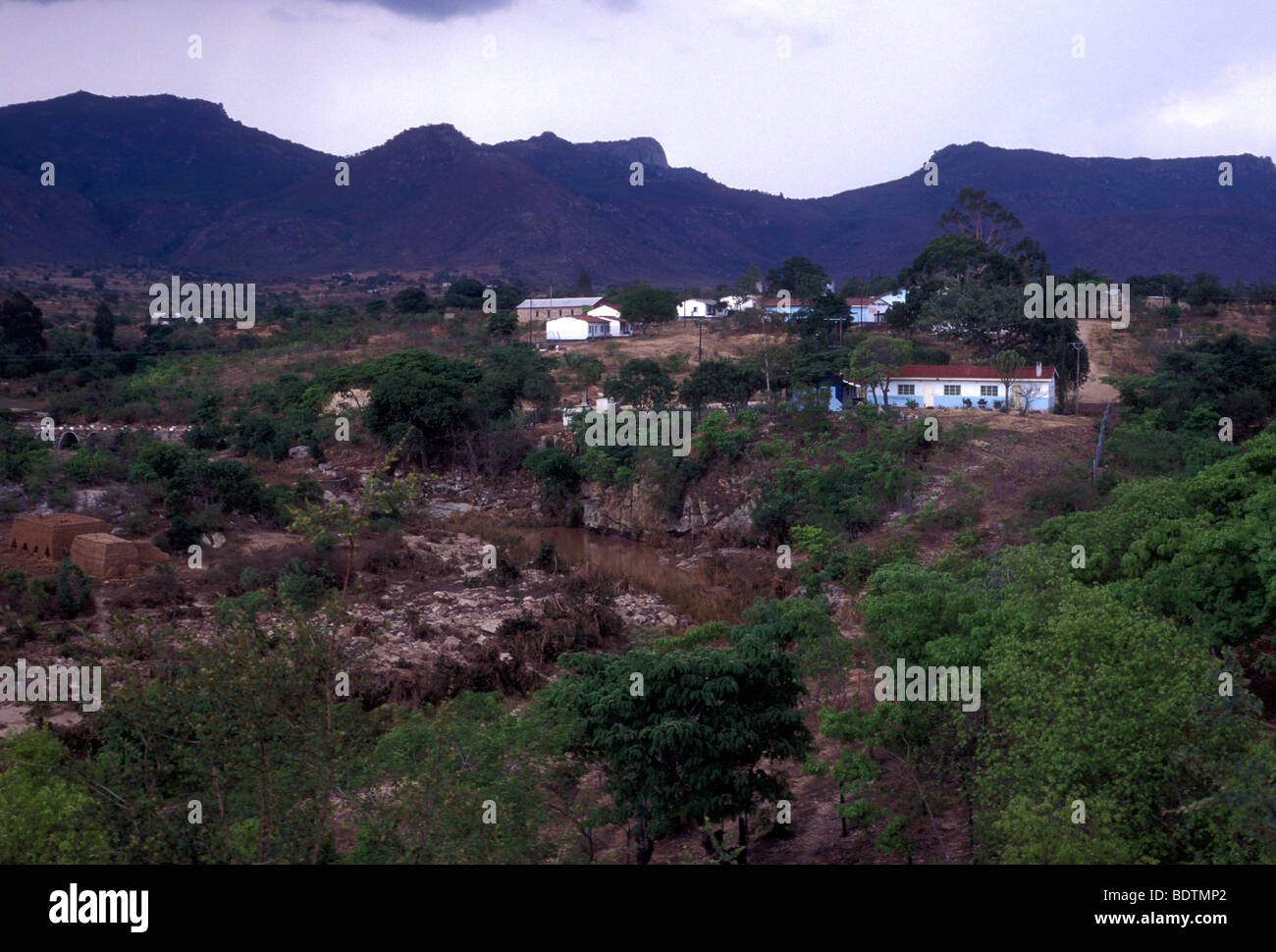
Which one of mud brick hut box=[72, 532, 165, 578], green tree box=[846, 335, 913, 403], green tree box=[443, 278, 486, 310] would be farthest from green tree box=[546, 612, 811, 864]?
green tree box=[443, 278, 486, 310]

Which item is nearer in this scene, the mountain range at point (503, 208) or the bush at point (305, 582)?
the bush at point (305, 582)

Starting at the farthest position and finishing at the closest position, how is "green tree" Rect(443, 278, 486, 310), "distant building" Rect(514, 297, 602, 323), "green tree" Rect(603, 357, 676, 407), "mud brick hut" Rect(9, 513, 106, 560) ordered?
1. "green tree" Rect(443, 278, 486, 310)
2. "distant building" Rect(514, 297, 602, 323)
3. "green tree" Rect(603, 357, 676, 407)
4. "mud brick hut" Rect(9, 513, 106, 560)

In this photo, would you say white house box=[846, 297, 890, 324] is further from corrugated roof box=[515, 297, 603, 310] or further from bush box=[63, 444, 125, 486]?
bush box=[63, 444, 125, 486]

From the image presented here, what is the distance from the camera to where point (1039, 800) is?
8.55 m

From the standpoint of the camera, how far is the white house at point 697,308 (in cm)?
6488

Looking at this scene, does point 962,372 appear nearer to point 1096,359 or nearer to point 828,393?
point 828,393

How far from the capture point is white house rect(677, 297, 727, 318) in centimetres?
6488

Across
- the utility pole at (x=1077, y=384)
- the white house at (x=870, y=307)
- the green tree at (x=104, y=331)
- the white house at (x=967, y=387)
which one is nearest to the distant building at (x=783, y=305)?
the white house at (x=870, y=307)

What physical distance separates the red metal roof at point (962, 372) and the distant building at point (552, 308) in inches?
1096

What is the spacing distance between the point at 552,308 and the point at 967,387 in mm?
34601

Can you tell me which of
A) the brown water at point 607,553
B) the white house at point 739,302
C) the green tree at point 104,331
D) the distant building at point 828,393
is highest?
the white house at point 739,302

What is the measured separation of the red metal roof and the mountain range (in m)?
67.7

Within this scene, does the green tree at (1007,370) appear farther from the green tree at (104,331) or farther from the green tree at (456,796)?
the green tree at (104,331)
